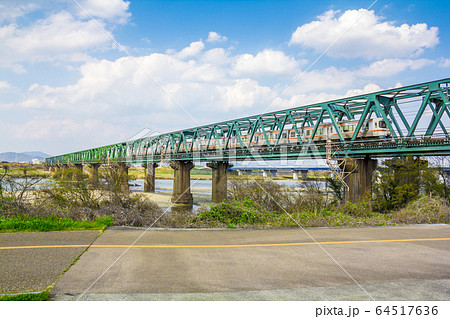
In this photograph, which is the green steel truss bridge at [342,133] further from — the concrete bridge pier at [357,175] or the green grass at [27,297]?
the green grass at [27,297]

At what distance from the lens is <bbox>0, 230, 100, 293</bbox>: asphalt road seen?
4786 millimetres

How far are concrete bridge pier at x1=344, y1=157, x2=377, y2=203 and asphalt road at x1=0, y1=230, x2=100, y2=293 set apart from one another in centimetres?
2319

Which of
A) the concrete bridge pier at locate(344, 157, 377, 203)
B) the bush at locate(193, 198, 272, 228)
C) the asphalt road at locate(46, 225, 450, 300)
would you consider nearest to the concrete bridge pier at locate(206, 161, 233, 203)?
the concrete bridge pier at locate(344, 157, 377, 203)

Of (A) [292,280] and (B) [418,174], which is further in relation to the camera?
(B) [418,174]

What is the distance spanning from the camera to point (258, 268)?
5.67 metres

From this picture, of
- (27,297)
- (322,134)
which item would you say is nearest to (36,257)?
(27,297)

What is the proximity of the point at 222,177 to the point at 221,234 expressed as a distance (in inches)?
1663

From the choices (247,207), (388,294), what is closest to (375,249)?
(388,294)

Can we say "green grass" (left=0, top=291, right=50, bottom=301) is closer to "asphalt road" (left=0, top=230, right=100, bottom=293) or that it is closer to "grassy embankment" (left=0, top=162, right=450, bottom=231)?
"asphalt road" (left=0, top=230, right=100, bottom=293)

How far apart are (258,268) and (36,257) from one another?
14.1 feet

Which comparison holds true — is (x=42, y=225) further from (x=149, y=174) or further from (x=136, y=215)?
(x=149, y=174)

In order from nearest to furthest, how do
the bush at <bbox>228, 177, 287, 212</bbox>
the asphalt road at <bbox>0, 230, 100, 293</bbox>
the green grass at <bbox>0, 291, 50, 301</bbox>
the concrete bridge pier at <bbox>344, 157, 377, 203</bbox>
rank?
1. the green grass at <bbox>0, 291, 50, 301</bbox>
2. the asphalt road at <bbox>0, 230, 100, 293</bbox>
3. the bush at <bbox>228, 177, 287, 212</bbox>
4. the concrete bridge pier at <bbox>344, 157, 377, 203</bbox>

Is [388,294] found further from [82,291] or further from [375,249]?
[82,291]

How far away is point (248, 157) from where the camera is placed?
4272cm
